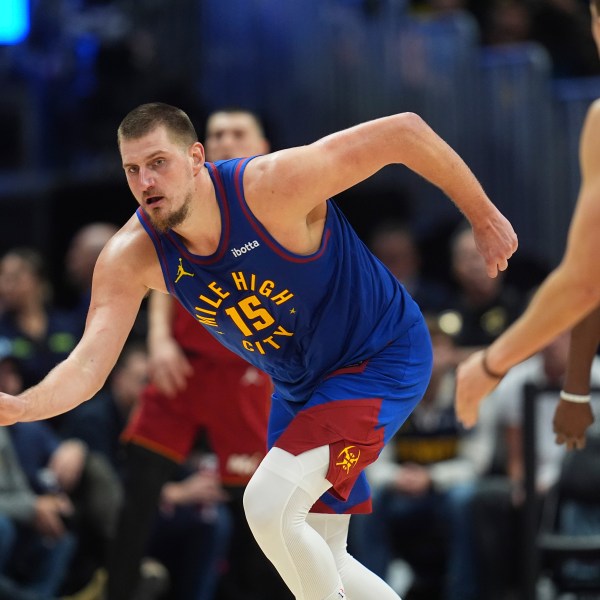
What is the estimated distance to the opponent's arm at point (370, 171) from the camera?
4.18m

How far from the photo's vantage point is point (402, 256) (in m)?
9.06

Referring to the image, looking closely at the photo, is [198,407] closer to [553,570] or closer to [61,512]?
[61,512]

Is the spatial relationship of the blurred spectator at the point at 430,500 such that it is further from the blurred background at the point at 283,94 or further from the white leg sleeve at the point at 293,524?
the white leg sleeve at the point at 293,524

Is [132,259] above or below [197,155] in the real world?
below

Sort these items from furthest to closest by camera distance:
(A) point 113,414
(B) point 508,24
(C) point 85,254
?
1. (B) point 508,24
2. (C) point 85,254
3. (A) point 113,414

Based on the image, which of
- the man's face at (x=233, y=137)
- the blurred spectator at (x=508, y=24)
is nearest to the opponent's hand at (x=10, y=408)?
the man's face at (x=233, y=137)

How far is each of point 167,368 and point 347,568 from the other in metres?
1.64

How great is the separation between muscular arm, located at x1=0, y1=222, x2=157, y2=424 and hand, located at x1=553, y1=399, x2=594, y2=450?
1.48 metres

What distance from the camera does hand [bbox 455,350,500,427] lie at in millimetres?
4445

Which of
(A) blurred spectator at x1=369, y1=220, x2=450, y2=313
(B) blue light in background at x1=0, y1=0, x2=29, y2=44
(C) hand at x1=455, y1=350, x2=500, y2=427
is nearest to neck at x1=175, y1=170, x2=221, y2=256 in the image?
(C) hand at x1=455, y1=350, x2=500, y2=427

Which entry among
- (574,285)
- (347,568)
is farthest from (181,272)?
(574,285)

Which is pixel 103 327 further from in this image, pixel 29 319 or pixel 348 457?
pixel 29 319

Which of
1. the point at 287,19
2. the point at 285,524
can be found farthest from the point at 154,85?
the point at 285,524

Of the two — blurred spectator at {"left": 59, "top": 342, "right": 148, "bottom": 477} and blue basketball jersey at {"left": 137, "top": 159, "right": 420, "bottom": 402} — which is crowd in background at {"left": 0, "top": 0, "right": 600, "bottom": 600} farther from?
blue basketball jersey at {"left": 137, "top": 159, "right": 420, "bottom": 402}
